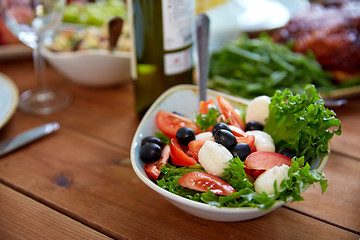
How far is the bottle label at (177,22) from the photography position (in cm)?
106

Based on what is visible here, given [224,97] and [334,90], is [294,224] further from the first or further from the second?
[334,90]

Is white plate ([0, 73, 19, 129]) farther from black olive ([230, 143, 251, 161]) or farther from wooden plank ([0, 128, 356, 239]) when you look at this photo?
black olive ([230, 143, 251, 161])

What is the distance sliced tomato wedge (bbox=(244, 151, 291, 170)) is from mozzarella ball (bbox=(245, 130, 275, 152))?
0.02m

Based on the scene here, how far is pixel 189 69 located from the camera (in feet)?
3.91

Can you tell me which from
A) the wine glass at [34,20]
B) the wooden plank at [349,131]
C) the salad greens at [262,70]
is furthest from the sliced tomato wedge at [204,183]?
the wine glass at [34,20]

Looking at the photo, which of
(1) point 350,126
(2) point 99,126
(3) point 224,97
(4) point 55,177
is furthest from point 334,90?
(4) point 55,177

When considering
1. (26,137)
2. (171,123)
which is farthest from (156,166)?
(26,137)

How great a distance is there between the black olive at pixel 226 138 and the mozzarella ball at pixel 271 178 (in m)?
0.09

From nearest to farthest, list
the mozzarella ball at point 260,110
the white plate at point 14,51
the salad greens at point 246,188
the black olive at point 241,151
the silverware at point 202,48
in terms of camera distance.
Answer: the salad greens at point 246,188 → the black olive at point 241,151 → the mozzarella ball at point 260,110 → the silverware at point 202,48 → the white plate at point 14,51

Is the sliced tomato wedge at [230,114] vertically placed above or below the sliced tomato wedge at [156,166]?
above

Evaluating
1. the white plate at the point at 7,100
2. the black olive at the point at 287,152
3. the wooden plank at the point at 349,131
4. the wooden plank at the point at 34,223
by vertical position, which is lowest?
the wooden plank at the point at 34,223

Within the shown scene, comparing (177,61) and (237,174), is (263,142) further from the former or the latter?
(177,61)

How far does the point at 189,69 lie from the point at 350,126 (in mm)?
505

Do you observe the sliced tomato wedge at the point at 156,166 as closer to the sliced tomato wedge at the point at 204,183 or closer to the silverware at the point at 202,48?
the sliced tomato wedge at the point at 204,183
